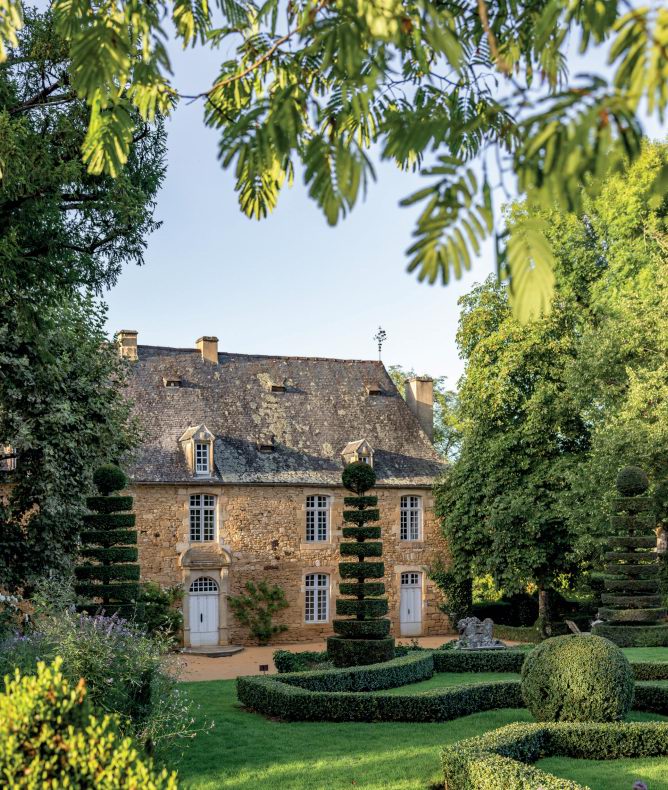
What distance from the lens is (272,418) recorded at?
28.6 metres

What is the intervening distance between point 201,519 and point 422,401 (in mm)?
8920

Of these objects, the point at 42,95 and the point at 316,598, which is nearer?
the point at 42,95

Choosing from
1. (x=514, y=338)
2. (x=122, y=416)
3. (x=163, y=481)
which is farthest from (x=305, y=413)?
(x=122, y=416)

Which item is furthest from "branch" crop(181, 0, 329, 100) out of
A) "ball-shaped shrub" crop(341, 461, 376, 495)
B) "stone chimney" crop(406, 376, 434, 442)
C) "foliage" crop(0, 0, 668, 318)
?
"stone chimney" crop(406, 376, 434, 442)

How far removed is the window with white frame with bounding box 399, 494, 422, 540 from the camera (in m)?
28.9

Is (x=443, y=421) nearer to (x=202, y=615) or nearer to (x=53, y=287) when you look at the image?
(x=202, y=615)

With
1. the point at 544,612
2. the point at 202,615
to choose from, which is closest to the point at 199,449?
the point at 202,615

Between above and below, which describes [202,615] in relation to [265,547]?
below

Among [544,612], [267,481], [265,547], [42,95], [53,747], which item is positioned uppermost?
[42,95]

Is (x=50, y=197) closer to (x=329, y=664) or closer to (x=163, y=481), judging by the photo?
(x=329, y=664)

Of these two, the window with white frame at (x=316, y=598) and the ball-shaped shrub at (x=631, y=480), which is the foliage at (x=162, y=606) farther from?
the ball-shaped shrub at (x=631, y=480)

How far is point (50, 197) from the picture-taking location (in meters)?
11.8

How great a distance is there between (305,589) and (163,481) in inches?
212

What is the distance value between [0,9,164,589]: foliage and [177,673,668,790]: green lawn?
4.90 metres
